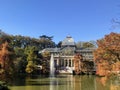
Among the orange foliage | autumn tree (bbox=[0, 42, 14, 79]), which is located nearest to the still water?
autumn tree (bbox=[0, 42, 14, 79])

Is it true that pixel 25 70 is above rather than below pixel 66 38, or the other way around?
below

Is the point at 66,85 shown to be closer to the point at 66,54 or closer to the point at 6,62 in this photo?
the point at 6,62

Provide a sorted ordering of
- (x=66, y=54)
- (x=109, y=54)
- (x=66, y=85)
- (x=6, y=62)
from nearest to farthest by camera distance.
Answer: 1. (x=109, y=54)
2. (x=6, y=62)
3. (x=66, y=85)
4. (x=66, y=54)

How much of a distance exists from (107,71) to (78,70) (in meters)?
33.9

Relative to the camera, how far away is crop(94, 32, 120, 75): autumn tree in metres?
20.0

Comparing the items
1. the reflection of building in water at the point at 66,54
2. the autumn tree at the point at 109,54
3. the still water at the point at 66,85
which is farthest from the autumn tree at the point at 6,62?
the reflection of building in water at the point at 66,54

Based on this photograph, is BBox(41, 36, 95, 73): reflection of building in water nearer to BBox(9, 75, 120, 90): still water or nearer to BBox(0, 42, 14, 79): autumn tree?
BBox(9, 75, 120, 90): still water

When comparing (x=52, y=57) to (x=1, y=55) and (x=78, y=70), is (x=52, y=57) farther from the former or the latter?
(x=1, y=55)

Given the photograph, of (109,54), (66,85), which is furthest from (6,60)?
(109,54)

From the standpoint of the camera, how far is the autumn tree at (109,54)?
65.6 ft

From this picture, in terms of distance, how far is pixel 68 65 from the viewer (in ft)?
229

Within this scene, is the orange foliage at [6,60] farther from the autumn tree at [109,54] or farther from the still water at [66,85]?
the autumn tree at [109,54]

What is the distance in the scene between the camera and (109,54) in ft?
68.1

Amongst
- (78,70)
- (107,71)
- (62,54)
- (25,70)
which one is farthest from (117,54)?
(62,54)
